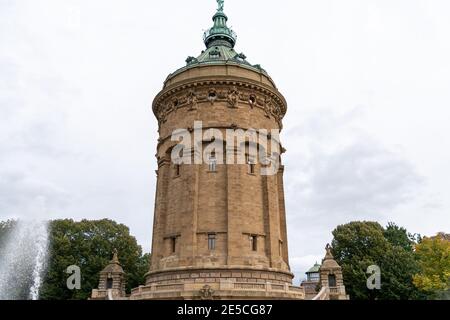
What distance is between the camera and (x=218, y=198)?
29.8m

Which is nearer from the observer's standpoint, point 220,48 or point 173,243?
point 173,243

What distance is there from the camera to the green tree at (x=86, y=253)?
4597 centimetres

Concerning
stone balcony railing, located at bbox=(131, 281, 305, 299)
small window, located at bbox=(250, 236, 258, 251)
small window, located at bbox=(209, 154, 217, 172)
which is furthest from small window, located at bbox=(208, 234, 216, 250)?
small window, located at bbox=(209, 154, 217, 172)

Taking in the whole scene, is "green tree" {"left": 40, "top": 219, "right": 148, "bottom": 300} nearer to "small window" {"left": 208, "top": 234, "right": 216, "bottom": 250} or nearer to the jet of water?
the jet of water

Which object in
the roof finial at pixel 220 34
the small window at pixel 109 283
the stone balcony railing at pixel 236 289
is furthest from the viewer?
the roof finial at pixel 220 34

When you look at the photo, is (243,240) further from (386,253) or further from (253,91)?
(386,253)

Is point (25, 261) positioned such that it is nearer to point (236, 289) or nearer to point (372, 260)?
point (236, 289)

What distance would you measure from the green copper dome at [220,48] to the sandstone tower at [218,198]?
0.20m

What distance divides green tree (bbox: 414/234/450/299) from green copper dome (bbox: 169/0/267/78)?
2446 cm

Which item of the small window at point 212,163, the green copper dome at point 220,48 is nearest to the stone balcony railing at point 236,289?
the small window at point 212,163

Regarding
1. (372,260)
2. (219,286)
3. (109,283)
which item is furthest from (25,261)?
(372,260)

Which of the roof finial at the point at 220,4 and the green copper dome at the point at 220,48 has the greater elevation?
the roof finial at the point at 220,4

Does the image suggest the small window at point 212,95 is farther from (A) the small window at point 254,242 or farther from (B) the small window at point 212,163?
(A) the small window at point 254,242

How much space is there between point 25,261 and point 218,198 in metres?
28.9
